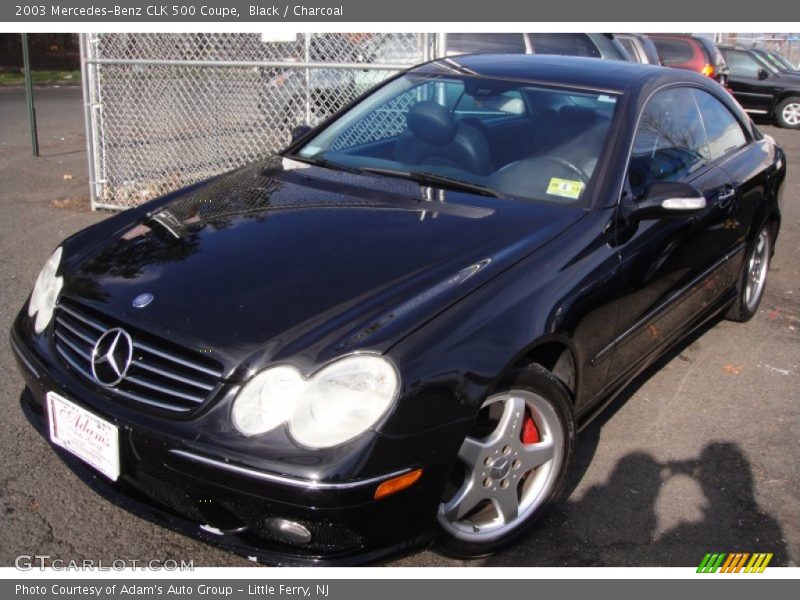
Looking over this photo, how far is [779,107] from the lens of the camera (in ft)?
56.6

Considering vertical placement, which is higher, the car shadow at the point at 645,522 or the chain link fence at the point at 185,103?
the chain link fence at the point at 185,103

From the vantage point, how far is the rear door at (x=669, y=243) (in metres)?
3.42

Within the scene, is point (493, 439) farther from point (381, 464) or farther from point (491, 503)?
point (381, 464)

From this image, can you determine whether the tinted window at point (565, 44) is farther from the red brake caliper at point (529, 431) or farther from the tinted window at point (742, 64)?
the red brake caliper at point (529, 431)

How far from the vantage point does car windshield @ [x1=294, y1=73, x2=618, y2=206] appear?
3.50 meters

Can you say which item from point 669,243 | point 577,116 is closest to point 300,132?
point 577,116

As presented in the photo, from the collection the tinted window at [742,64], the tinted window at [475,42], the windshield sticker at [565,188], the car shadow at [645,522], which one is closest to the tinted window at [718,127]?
the windshield sticker at [565,188]

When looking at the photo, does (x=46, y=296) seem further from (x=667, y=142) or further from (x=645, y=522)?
(x=667, y=142)

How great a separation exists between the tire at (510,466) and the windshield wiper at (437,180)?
0.93 m

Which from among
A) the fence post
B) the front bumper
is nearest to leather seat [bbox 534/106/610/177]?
the front bumper

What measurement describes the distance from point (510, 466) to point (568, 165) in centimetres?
137

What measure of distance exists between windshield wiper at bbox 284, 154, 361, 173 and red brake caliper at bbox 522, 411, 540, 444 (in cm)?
146

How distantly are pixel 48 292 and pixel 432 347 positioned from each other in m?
1.56

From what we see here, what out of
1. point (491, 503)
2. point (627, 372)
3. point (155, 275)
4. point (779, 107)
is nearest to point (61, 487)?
point (155, 275)
